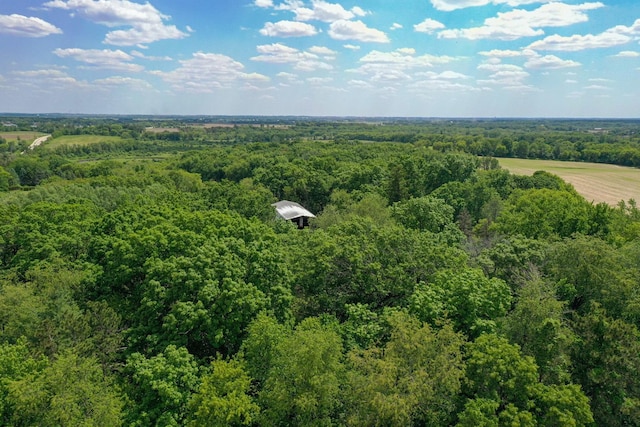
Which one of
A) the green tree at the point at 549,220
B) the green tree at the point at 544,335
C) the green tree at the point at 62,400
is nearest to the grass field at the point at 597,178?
the green tree at the point at 549,220

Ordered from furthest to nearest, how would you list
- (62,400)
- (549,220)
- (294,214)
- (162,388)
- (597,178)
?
(597,178) < (294,214) < (549,220) < (162,388) < (62,400)

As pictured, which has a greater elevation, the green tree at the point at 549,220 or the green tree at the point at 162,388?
the green tree at the point at 549,220

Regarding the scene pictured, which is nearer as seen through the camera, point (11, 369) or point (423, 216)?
point (11, 369)

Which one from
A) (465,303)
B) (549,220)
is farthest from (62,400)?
(549,220)

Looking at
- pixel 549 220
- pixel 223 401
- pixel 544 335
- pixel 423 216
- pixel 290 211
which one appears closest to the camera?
pixel 223 401

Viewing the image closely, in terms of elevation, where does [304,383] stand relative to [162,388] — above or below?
above

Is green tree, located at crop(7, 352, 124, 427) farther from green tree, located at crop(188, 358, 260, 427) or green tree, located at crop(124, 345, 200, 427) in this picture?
green tree, located at crop(188, 358, 260, 427)

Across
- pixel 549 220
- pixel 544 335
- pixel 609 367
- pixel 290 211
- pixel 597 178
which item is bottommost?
pixel 290 211

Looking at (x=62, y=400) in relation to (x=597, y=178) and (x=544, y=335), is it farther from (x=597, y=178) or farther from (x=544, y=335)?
(x=597, y=178)

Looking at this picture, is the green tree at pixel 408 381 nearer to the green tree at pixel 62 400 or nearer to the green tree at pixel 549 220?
the green tree at pixel 62 400

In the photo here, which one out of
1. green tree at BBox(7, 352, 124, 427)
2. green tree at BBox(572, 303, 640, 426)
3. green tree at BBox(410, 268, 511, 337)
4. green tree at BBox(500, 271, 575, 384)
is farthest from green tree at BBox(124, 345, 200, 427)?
green tree at BBox(572, 303, 640, 426)
